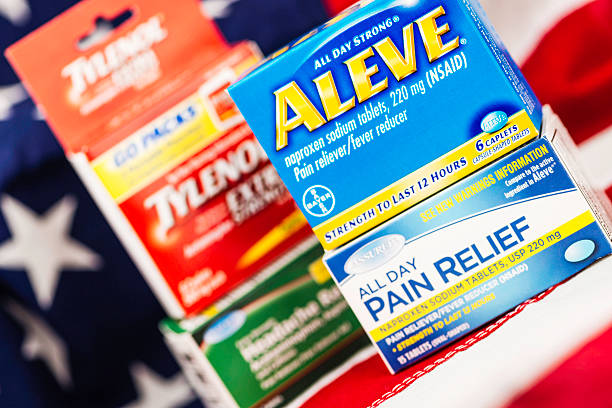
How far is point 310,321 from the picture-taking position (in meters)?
0.96

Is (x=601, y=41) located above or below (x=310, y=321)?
above

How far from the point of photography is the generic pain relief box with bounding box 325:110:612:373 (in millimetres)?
710

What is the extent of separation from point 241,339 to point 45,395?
458 mm

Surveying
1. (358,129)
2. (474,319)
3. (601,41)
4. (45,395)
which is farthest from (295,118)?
(45,395)

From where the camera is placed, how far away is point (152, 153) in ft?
2.83

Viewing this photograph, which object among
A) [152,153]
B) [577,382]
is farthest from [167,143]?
[577,382]

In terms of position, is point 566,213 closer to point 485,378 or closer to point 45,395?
point 485,378

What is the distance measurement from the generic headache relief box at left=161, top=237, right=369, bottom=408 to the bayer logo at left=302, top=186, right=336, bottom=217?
21cm

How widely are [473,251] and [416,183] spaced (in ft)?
0.36

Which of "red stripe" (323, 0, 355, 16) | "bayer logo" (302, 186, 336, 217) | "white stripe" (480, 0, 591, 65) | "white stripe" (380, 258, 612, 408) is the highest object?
"red stripe" (323, 0, 355, 16)

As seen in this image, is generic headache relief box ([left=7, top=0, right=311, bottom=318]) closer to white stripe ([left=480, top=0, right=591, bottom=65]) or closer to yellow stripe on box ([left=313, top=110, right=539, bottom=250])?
yellow stripe on box ([left=313, top=110, right=539, bottom=250])

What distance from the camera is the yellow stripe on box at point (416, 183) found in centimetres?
70

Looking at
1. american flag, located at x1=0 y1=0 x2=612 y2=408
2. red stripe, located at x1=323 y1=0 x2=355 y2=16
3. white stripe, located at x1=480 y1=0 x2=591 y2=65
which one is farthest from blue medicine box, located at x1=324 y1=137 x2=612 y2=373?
red stripe, located at x1=323 y1=0 x2=355 y2=16

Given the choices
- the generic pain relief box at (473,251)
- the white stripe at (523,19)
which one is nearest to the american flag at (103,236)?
the white stripe at (523,19)
